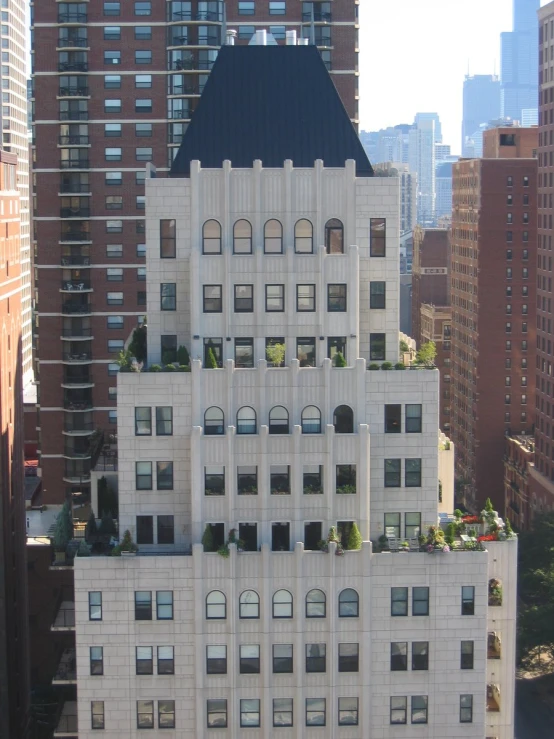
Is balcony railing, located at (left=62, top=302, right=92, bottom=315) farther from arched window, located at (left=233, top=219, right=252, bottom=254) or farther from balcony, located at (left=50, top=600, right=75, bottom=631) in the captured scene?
arched window, located at (left=233, top=219, right=252, bottom=254)

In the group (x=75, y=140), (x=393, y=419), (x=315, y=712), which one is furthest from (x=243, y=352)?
(x=75, y=140)

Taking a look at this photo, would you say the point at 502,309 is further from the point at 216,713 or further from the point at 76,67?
the point at 216,713

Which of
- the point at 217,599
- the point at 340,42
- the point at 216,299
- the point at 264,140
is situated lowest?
the point at 217,599

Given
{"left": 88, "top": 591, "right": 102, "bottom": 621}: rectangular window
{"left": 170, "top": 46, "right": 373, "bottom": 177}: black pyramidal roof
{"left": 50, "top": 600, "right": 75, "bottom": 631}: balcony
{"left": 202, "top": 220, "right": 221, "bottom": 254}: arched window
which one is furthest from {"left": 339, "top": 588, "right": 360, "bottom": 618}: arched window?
{"left": 170, "top": 46, "right": 373, "bottom": 177}: black pyramidal roof

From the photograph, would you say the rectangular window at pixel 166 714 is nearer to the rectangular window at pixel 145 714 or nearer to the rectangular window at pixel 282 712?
the rectangular window at pixel 145 714

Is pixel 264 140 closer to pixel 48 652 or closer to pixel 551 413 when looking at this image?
pixel 48 652

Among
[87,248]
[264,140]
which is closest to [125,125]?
[87,248]

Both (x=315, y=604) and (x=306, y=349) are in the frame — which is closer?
(x=315, y=604)
